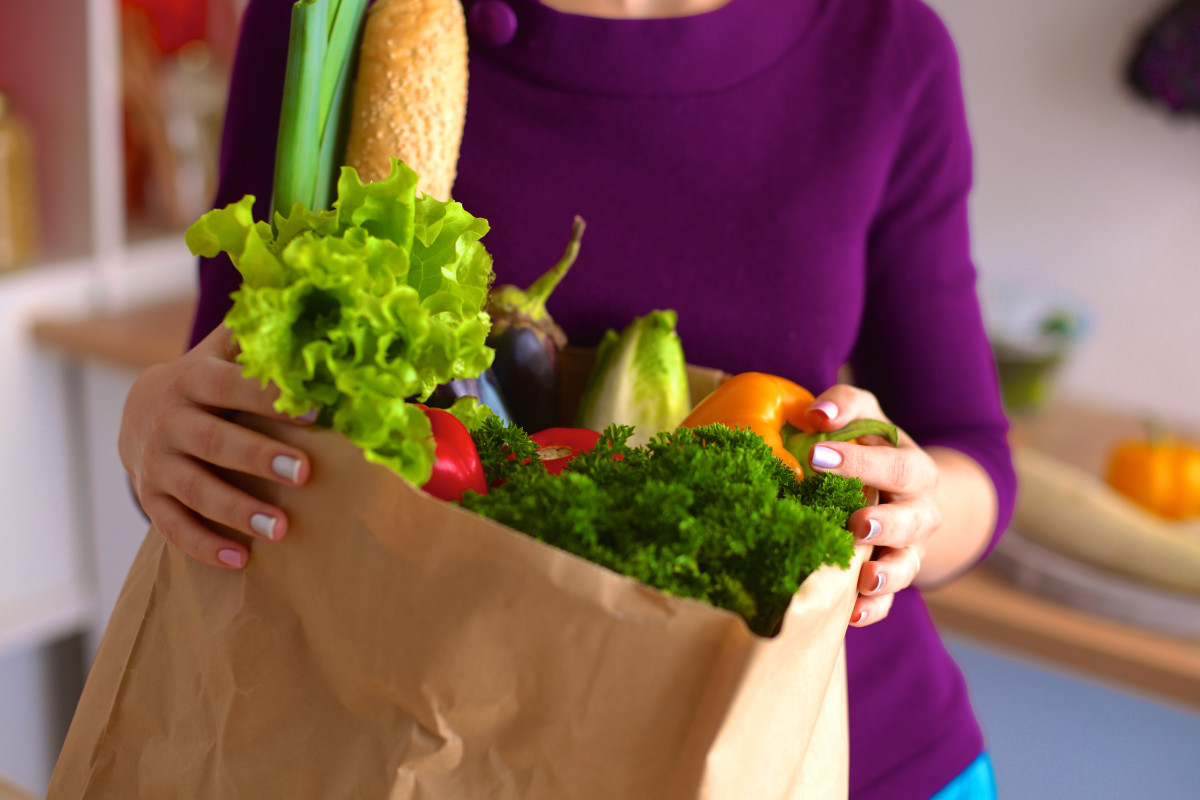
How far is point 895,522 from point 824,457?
0.05 metres

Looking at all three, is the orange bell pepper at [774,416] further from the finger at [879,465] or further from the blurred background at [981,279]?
the blurred background at [981,279]

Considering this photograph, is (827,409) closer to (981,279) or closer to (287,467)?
(287,467)

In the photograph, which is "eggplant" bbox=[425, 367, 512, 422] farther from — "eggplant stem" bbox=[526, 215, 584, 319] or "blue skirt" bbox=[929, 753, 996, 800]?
"blue skirt" bbox=[929, 753, 996, 800]

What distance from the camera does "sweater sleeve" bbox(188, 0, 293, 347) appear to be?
79 centimetres

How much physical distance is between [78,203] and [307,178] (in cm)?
128

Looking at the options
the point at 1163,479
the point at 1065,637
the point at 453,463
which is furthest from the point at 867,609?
the point at 1163,479

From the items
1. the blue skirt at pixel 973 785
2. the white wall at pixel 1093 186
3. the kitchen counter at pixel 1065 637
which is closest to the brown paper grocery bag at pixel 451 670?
the blue skirt at pixel 973 785

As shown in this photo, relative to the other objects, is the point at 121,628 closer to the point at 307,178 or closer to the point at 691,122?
the point at 307,178

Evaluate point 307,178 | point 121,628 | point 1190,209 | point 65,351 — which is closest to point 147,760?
point 121,628

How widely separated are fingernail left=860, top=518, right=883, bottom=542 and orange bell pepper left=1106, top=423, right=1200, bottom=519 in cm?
107

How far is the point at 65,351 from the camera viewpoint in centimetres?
164

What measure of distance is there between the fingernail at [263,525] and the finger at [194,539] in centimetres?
2

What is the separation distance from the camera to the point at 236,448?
482mm

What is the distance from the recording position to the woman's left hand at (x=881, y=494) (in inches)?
21.4
